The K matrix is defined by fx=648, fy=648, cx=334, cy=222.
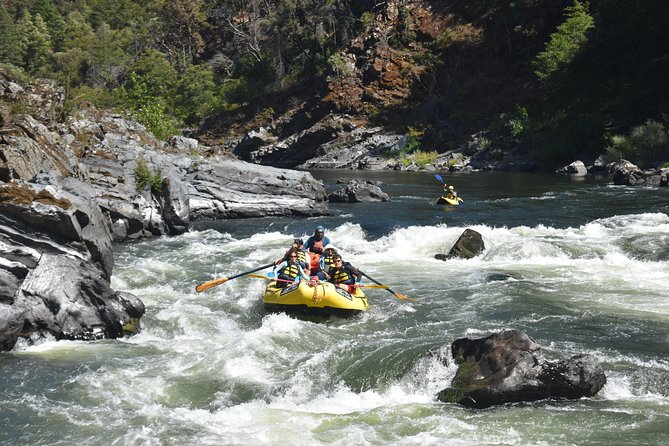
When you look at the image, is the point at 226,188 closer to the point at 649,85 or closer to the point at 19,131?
the point at 19,131

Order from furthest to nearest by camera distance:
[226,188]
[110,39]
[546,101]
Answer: [110,39], [546,101], [226,188]

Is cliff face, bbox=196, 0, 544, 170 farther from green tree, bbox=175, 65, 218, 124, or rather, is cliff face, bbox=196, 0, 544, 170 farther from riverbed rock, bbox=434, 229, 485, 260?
riverbed rock, bbox=434, 229, 485, 260

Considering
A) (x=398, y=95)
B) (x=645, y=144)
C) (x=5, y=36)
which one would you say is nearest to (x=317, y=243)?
(x=645, y=144)

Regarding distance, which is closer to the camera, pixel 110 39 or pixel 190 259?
pixel 190 259

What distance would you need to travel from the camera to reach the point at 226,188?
2186cm

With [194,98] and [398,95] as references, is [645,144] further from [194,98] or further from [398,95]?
[194,98]

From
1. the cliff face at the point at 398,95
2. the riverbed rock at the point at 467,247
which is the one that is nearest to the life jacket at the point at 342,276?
the riverbed rock at the point at 467,247

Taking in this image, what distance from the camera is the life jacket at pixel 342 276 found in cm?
1142

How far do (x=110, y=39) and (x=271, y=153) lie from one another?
3634 cm

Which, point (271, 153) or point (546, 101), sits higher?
point (546, 101)

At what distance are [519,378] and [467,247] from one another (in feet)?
27.0

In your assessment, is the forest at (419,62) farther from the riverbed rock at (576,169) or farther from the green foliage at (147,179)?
the green foliage at (147,179)

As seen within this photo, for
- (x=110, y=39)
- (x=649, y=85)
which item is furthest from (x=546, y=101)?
(x=110, y=39)

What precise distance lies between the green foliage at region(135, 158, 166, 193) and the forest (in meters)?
6.90
